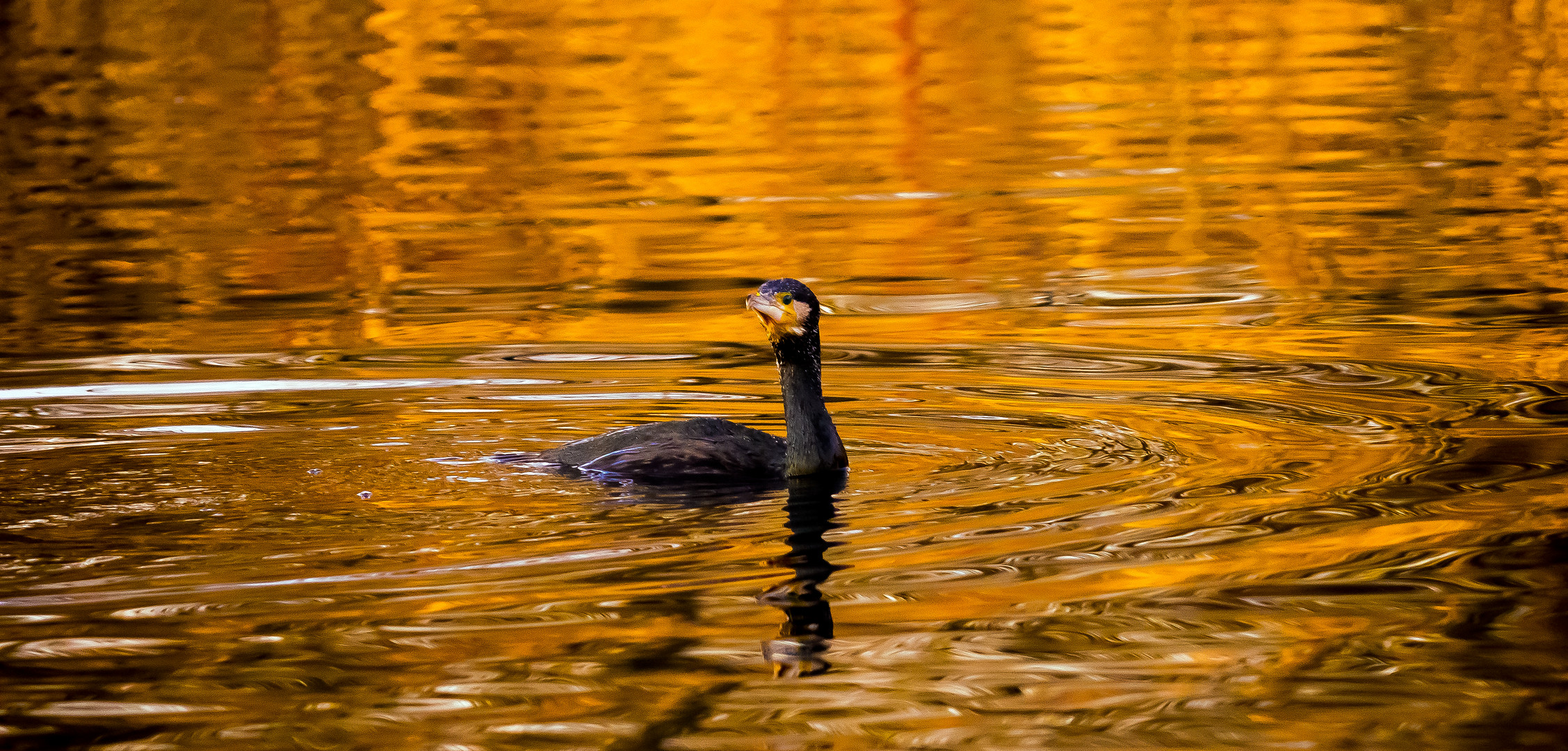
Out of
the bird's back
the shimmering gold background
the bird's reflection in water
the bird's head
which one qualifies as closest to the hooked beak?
the bird's head

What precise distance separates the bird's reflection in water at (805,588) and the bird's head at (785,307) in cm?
60

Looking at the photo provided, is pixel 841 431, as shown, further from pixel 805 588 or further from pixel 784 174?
pixel 784 174

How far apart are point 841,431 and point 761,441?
0.89 m

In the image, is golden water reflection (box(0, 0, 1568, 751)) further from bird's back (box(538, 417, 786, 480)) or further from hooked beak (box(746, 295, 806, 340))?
hooked beak (box(746, 295, 806, 340))

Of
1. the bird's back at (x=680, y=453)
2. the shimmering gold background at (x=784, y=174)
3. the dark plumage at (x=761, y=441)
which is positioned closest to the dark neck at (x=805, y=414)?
the dark plumage at (x=761, y=441)

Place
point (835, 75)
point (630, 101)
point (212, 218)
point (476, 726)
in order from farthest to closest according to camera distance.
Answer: point (835, 75), point (630, 101), point (212, 218), point (476, 726)

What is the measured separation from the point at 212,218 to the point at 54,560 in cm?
1199

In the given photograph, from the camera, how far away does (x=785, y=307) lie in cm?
838

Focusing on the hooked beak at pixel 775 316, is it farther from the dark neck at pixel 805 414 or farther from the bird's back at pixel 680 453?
the bird's back at pixel 680 453

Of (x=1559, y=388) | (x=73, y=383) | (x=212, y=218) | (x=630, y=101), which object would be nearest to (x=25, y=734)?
(x=73, y=383)

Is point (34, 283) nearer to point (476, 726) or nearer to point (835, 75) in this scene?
point (476, 726)

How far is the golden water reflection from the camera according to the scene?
586cm

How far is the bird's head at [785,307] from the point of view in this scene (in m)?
8.30

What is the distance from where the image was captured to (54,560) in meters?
7.21
